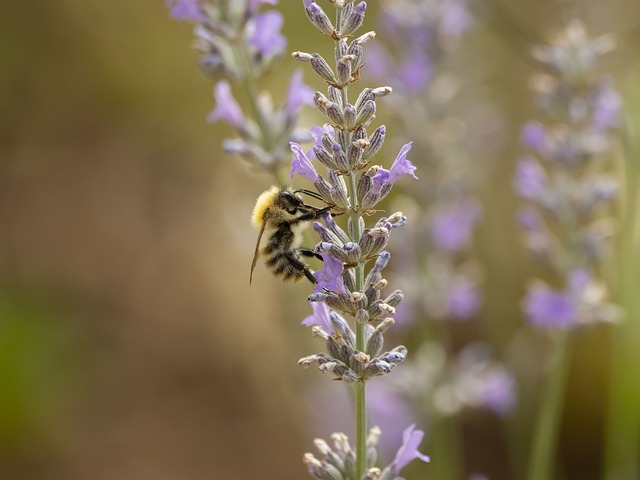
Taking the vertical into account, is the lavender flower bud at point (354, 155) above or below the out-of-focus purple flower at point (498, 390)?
above

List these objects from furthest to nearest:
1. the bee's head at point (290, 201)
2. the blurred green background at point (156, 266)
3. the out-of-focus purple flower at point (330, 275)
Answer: the blurred green background at point (156, 266), the bee's head at point (290, 201), the out-of-focus purple flower at point (330, 275)

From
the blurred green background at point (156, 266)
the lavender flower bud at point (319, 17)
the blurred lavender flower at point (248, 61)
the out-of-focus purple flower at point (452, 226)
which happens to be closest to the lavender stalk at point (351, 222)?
the lavender flower bud at point (319, 17)

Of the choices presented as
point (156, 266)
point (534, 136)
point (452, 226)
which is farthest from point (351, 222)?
point (156, 266)

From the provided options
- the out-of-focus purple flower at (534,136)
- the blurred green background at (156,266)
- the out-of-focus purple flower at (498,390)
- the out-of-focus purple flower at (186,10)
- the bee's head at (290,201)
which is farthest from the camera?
the blurred green background at (156,266)

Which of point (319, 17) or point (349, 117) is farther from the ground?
point (319, 17)

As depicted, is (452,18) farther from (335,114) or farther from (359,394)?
(359,394)

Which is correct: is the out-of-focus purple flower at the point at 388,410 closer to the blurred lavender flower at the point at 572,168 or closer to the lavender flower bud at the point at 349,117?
the blurred lavender flower at the point at 572,168
